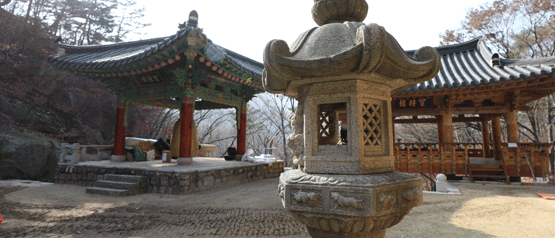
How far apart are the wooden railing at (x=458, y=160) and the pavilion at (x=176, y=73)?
640cm

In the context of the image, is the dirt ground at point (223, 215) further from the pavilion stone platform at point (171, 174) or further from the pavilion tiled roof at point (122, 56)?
the pavilion tiled roof at point (122, 56)

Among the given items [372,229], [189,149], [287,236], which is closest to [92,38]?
[189,149]

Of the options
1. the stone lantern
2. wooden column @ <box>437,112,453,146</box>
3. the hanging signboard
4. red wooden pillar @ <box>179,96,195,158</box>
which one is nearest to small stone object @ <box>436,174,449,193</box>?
wooden column @ <box>437,112,453,146</box>

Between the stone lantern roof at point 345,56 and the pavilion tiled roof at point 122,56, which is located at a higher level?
the pavilion tiled roof at point 122,56

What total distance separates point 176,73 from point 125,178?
3.55m

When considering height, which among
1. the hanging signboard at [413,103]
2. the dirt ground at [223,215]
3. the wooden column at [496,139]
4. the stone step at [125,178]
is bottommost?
the dirt ground at [223,215]

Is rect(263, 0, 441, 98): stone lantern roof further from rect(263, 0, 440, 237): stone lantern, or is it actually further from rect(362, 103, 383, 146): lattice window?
rect(362, 103, 383, 146): lattice window

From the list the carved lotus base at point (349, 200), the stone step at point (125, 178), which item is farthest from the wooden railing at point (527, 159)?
the stone step at point (125, 178)

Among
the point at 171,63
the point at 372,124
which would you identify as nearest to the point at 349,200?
the point at 372,124

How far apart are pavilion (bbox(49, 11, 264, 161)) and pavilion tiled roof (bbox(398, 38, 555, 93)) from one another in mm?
6508

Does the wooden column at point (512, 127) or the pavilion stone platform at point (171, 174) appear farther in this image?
the wooden column at point (512, 127)

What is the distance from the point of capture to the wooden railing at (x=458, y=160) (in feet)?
25.1

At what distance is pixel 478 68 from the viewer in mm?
9180

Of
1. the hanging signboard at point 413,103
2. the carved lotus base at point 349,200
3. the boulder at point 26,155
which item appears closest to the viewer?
the carved lotus base at point 349,200
